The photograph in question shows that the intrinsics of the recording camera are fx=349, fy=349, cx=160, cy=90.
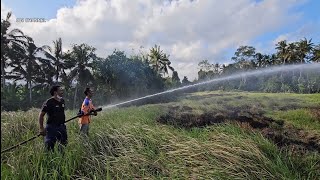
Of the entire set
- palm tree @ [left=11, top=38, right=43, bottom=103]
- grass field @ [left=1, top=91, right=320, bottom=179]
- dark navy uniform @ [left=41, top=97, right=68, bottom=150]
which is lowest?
grass field @ [left=1, top=91, right=320, bottom=179]

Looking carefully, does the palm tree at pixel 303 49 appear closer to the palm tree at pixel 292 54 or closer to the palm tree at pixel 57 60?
the palm tree at pixel 292 54

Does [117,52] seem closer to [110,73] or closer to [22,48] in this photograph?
[110,73]

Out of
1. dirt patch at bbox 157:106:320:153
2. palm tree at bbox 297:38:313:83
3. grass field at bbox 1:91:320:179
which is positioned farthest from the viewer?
palm tree at bbox 297:38:313:83

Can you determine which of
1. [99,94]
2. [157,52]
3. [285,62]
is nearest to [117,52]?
[99,94]

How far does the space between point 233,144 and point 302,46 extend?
133 ft

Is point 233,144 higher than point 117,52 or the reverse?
the reverse

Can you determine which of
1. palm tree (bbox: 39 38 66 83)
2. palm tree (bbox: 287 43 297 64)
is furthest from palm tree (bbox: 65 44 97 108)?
palm tree (bbox: 287 43 297 64)

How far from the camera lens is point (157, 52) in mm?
45188

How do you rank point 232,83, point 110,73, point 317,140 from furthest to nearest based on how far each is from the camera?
1. point 232,83
2. point 110,73
3. point 317,140

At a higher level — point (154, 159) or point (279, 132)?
point (154, 159)

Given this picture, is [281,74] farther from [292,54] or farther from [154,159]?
[154,159]

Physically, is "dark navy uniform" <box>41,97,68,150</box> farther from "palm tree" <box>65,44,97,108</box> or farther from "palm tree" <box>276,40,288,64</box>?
"palm tree" <box>276,40,288,64</box>

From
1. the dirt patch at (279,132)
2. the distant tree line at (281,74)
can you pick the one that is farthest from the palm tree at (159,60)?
the dirt patch at (279,132)

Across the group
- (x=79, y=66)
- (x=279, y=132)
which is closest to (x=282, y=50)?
(x=79, y=66)
